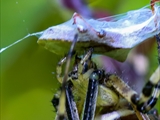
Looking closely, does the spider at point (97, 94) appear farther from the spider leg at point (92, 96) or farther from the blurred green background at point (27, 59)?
the blurred green background at point (27, 59)

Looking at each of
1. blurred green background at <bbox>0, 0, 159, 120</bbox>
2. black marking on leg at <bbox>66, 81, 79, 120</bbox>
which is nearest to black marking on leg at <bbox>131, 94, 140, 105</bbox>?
black marking on leg at <bbox>66, 81, 79, 120</bbox>

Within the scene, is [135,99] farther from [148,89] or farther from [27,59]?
[27,59]

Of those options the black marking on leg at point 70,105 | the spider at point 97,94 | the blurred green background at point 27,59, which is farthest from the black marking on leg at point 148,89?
the blurred green background at point 27,59

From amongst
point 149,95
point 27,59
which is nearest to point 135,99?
point 149,95

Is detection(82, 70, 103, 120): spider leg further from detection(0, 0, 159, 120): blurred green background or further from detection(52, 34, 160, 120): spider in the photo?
detection(0, 0, 159, 120): blurred green background

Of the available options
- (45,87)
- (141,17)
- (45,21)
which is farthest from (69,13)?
(141,17)

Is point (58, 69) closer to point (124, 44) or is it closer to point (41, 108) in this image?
point (124, 44)
